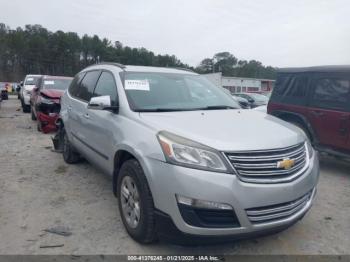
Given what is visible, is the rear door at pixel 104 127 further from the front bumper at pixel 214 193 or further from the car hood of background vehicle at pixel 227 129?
the front bumper at pixel 214 193

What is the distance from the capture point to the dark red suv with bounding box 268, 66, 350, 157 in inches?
228

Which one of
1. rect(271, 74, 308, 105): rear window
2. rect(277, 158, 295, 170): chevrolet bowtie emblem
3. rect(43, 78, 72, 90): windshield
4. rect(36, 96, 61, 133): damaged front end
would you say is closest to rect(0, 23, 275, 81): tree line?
rect(43, 78, 72, 90): windshield

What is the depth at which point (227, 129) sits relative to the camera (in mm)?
3146

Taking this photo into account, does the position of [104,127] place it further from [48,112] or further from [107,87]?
[48,112]

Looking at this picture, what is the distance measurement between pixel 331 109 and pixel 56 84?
846 centimetres

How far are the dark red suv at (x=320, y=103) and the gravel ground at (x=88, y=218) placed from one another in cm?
64

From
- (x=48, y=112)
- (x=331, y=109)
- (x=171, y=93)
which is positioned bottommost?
(x=48, y=112)

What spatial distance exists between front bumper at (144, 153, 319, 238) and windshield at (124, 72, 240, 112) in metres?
1.10

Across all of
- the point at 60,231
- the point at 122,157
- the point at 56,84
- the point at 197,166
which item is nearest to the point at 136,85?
the point at 122,157

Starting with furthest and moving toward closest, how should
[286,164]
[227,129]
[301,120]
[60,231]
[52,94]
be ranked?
1. [52,94]
2. [301,120]
3. [60,231]
4. [227,129]
5. [286,164]

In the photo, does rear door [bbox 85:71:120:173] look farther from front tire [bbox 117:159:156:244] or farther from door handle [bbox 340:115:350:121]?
door handle [bbox 340:115:350:121]

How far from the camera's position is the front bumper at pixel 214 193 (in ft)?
8.77

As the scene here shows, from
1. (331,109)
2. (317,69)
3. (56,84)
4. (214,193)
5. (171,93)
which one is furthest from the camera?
(56,84)

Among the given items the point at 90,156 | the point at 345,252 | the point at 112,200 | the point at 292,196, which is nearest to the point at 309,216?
the point at 345,252
